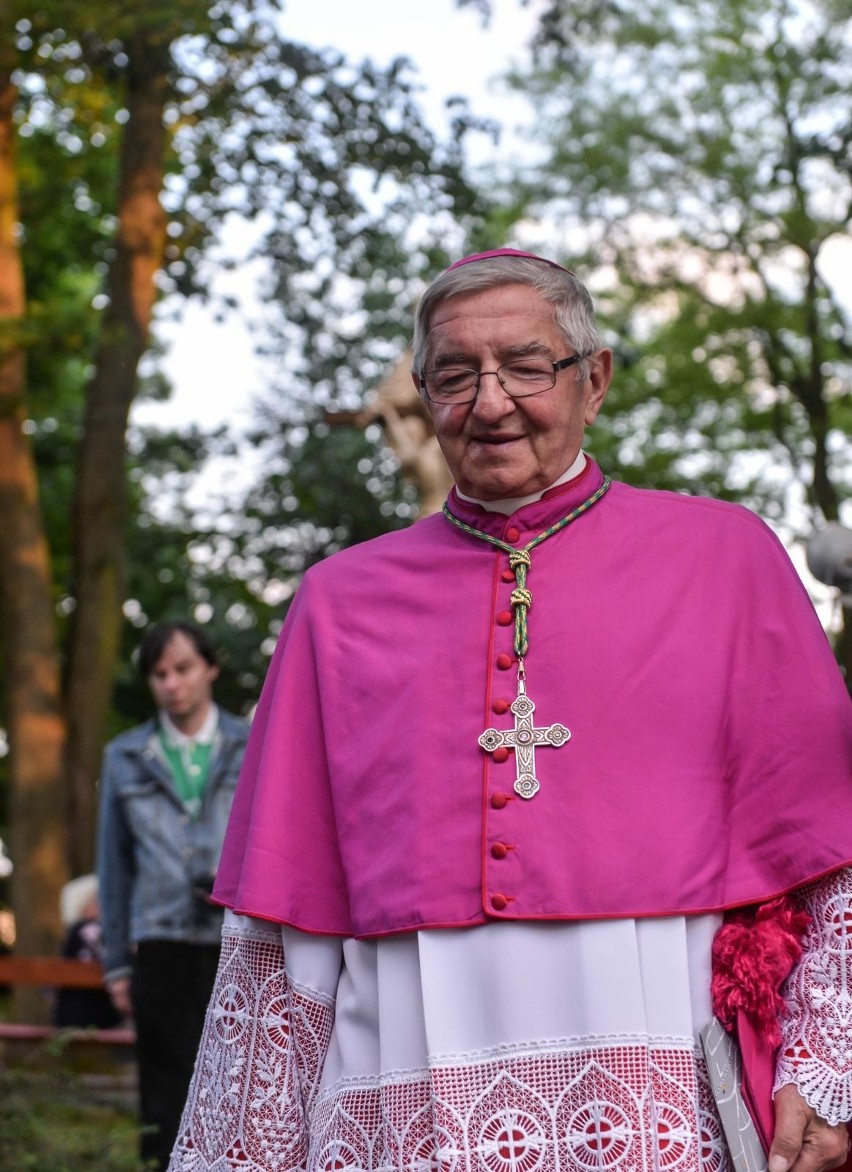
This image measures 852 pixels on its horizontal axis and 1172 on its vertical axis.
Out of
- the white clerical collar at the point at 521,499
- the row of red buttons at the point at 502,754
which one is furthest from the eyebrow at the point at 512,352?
the row of red buttons at the point at 502,754

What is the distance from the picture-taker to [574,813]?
2957 millimetres

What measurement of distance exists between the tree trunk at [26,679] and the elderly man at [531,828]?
9605 mm

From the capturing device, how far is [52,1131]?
6.10m

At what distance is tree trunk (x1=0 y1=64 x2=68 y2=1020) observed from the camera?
12.8m

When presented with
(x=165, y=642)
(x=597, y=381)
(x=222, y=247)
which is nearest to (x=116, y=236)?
(x=222, y=247)

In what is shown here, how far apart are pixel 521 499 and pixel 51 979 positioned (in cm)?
873

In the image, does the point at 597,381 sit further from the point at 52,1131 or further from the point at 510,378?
the point at 52,1131

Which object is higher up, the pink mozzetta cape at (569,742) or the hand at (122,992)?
the pink mozzetta cape at (569,742)

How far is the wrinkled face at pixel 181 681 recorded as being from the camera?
21.1 feet

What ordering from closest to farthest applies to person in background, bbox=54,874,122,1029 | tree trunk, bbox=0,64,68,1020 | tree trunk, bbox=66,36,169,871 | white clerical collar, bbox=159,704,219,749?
white clerical collar, bbox=159,704,219,749, person in background, bbox=54,874,122,1029, tree trunk, bbox=0,64,68,1020, tree trunk, bbox=66,36,169,871

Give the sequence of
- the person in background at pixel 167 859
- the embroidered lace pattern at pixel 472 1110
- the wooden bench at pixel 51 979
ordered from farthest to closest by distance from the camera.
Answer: the wooden bench at pixel 51 979
the person in background at pixel 167 859
the embroidered lace pattern at pixel 472 1110

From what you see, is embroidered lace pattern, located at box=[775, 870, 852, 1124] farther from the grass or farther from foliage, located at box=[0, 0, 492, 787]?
foliage, located at box=[0, 0, 492, 787]

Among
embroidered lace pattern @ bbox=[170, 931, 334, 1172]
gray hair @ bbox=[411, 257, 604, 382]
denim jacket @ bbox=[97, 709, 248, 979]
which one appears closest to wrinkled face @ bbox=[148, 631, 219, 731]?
denim jacket @ bbox=[97, 709, 248, 979]

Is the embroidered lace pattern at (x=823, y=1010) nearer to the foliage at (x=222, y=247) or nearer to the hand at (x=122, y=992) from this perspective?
the hand at (x=122, y=992)
